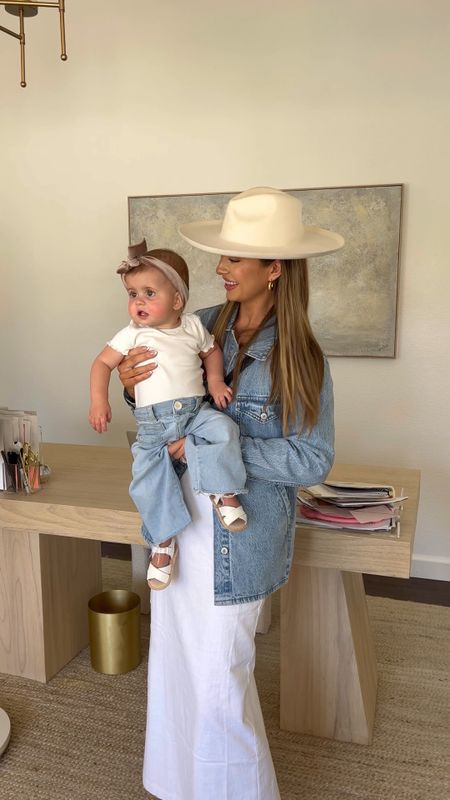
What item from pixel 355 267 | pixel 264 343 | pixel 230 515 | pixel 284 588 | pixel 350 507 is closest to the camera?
pixel 230 515

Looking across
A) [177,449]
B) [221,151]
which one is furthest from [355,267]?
[177,449]

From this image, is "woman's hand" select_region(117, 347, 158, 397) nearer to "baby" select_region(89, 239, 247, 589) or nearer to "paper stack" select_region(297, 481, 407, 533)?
"baby" select_region(89, 239, 247, 589)

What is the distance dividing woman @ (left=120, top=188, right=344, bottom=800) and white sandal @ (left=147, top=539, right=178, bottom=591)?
3 centimetres

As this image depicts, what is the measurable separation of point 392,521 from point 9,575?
1.39m

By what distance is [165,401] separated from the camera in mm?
1512

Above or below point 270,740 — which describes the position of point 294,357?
above

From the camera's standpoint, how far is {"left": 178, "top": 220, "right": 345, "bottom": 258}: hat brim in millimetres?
1457

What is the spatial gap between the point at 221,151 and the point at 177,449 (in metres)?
2.38

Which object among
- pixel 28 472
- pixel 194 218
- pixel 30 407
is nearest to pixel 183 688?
pixel 28 472

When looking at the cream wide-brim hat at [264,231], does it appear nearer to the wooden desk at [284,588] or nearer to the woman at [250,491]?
the woman at [250,491]

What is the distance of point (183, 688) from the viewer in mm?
1611

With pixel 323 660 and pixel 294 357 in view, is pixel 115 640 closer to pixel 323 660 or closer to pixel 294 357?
pixel 323 660

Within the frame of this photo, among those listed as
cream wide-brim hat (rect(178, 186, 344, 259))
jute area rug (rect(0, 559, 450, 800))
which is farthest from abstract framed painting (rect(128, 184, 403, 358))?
cream wide-brim hat (rect(178, 186, 344, 259))

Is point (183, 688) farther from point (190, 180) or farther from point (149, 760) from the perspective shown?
point (190, 180)
